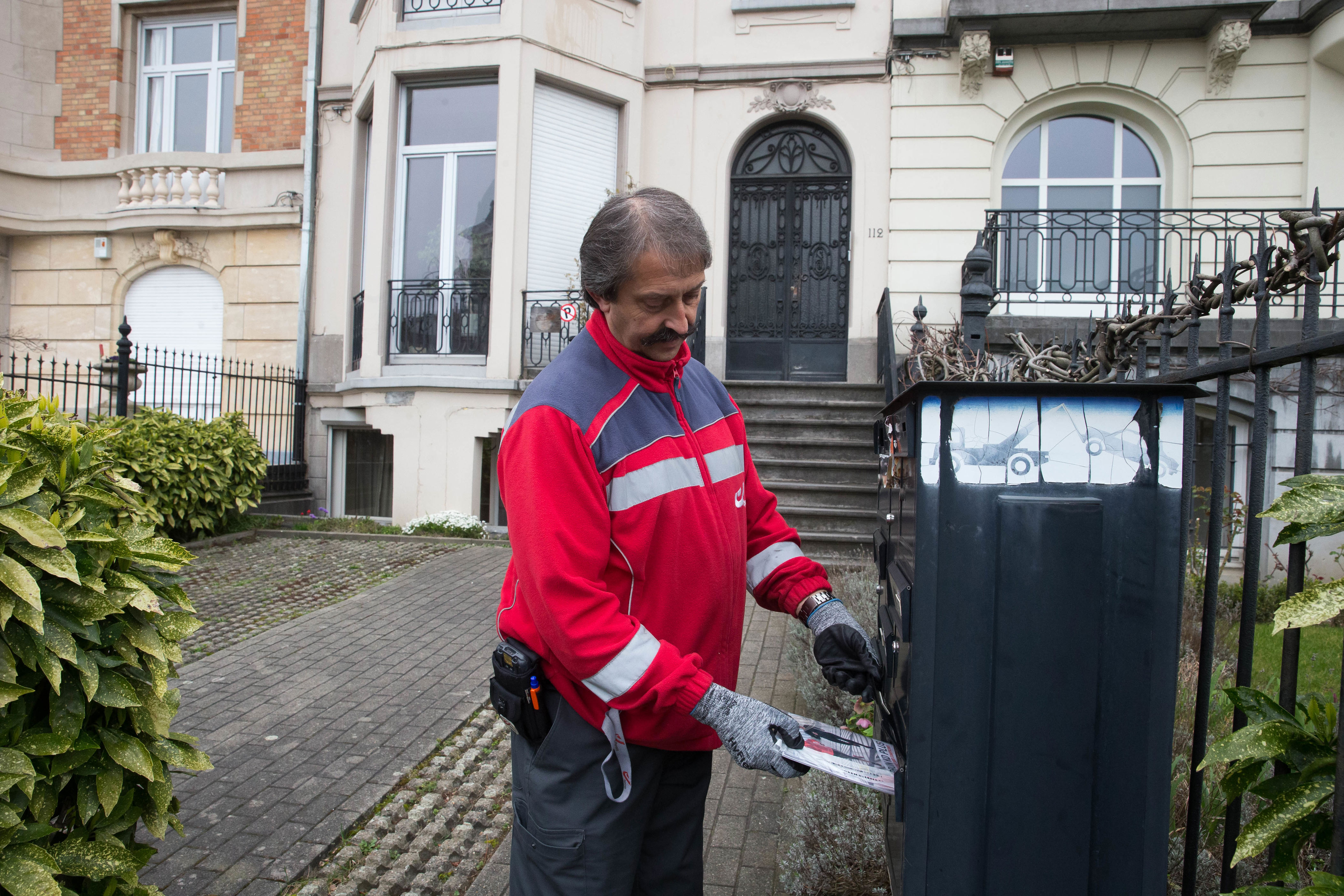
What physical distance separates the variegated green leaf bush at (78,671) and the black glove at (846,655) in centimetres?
151

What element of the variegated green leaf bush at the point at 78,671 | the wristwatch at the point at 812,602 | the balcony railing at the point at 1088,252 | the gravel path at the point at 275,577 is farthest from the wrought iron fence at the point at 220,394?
the wristwatch at the point at 812,602

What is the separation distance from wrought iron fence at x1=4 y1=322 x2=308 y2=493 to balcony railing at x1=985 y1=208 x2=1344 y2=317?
27.9 feet

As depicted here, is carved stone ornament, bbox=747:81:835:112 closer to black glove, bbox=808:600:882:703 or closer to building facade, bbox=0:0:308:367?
building facade, bbox=0:0:308:367

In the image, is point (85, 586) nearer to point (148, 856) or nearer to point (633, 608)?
point (148, 856)

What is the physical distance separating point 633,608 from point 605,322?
60 centimetres

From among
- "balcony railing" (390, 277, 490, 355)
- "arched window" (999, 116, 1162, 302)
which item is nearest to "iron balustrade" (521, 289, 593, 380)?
"balcony railing" (390, 277, 490, 355)

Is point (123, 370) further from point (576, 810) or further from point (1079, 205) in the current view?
point (1079, 205)

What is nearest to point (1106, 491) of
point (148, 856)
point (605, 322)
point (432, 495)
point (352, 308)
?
point (605, 322)

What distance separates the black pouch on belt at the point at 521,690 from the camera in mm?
1673

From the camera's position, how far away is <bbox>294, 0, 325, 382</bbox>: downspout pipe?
10719mm

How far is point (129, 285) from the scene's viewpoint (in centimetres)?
1170

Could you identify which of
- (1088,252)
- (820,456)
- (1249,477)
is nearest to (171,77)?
(820,456)

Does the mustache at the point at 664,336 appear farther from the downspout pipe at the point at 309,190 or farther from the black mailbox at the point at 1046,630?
the downspout pipe at the point at 309,190

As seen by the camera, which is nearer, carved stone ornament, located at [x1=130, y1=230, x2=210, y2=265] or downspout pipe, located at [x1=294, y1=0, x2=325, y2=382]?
downspout pipe, located at [x1=294, y1=0, x2=325, y2=382]
